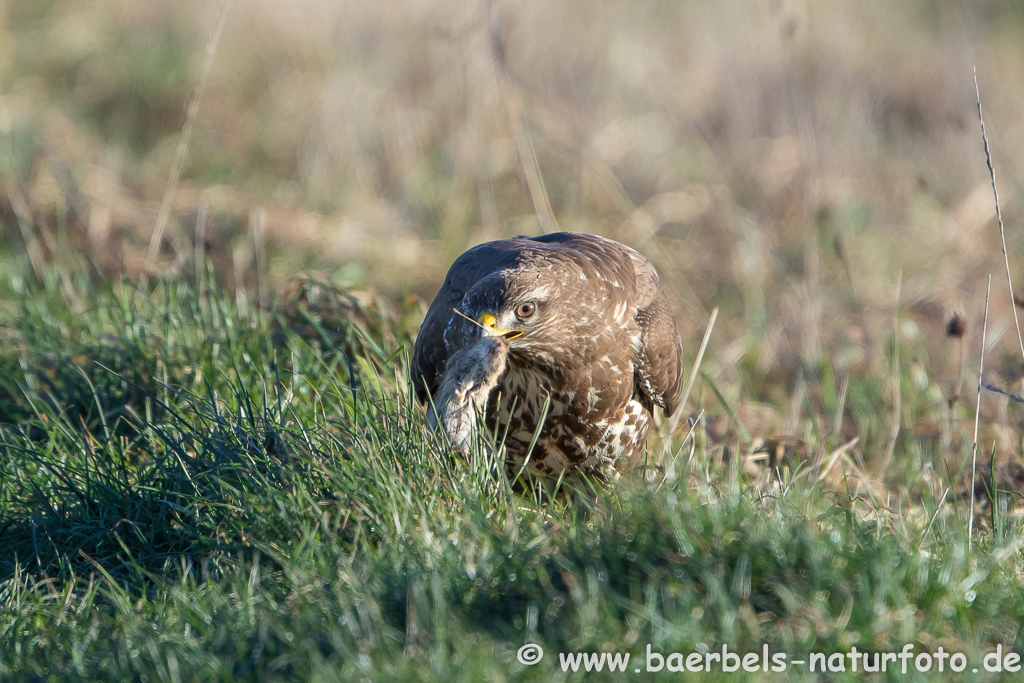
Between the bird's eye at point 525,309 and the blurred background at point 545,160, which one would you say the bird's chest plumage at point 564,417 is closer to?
the bird's eye at point 525,309

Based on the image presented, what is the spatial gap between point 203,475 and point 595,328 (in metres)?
1.45

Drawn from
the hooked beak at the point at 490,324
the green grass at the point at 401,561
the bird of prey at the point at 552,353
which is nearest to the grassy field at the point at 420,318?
the green grass at the point at 401,561

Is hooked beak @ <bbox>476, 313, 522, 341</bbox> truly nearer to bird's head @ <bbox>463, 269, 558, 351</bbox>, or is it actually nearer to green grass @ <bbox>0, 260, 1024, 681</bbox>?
bird's head @ <bbox>463, 269, 558, 351</bbox>

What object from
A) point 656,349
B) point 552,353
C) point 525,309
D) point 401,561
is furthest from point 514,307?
point 401,561

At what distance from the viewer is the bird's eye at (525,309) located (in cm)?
321

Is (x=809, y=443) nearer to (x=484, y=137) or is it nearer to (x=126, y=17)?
(x=484, y=137)

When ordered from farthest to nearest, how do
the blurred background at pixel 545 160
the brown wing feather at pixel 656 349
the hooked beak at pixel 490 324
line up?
the blurred background at pixel 545 160, the brown wing feather at pixel 656 349, the hooked beak at pixel 490 324

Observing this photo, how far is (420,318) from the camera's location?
486 cm

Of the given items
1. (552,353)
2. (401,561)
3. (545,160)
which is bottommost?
(401,561)

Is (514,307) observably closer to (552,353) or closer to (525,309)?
(525,309)

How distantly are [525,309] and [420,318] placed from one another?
1.71 metres

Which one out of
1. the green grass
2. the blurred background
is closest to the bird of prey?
the green grass

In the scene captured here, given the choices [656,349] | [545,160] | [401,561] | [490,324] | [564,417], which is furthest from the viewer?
[545,160]

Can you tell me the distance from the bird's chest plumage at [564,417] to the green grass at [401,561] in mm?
160
